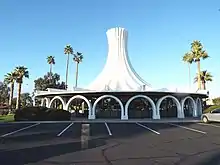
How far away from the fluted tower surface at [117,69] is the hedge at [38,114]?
30.2 feet

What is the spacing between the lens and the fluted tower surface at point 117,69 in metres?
A: 42.2

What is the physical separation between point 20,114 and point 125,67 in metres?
19.2

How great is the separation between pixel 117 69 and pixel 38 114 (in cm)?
1657

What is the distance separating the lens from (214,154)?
943cm

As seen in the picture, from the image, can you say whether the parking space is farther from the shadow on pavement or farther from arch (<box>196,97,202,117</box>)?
arch (<box>196,97,202,117</box>)

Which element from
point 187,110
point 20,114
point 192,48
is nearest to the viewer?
point 20,114

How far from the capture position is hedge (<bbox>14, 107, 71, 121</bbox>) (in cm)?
3322

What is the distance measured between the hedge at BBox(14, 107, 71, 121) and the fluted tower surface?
9207mm

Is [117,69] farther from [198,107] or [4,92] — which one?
[4,92]

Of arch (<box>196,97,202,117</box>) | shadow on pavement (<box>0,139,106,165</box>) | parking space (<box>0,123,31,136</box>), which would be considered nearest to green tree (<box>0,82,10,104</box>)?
arch (<box>196,97,202,117</box>)

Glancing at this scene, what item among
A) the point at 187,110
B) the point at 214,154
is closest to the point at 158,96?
the point at 187,110

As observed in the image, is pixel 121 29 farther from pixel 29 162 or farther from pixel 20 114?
pixel 29 162

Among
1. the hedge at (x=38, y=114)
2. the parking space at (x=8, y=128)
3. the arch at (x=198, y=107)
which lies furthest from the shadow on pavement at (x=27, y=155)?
the arch at (x=198, y=107)

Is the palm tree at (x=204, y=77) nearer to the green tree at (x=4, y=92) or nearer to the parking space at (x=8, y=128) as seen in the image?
the parking space at (x=8, y=128)
